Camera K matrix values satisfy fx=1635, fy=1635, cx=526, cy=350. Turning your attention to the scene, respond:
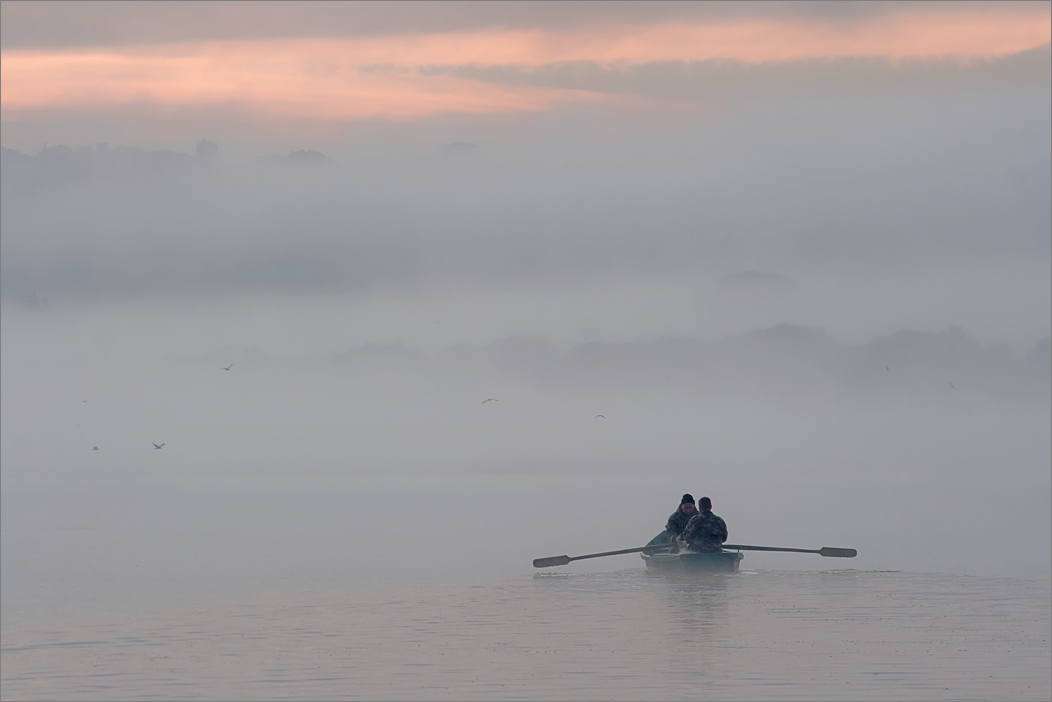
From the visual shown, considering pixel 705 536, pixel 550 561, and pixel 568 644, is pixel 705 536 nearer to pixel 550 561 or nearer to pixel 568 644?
pixel 550 561

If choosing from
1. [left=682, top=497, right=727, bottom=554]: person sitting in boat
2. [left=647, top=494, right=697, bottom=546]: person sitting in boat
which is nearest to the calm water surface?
[left=682, top=497, right=727, bottom=554]: person sitting in boat

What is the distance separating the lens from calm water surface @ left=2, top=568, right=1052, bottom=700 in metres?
22.3

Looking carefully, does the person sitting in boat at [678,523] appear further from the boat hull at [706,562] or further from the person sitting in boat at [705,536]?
the boat hull at [706,562]

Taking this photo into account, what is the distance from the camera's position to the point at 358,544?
172 ft

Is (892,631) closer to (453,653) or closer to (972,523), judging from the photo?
(453,653)

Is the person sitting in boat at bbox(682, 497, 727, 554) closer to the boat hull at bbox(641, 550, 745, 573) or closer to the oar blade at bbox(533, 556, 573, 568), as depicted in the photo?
the boat hull at bbox(641, 550, 745, 573)

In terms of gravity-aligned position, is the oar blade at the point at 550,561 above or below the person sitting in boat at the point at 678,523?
below

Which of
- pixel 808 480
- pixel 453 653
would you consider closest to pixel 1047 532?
pixel 453 653

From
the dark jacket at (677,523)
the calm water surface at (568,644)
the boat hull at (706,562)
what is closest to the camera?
the calm water surface at (568,644)

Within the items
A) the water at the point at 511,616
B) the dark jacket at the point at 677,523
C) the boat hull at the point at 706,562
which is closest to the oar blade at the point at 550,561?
the water at the point at 511,616

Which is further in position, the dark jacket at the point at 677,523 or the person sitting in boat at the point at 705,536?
the dark jacket at the point at 677,523

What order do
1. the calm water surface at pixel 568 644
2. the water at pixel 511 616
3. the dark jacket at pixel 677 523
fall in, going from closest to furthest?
1. the calm water surface at pixel 568 644
2. the water at pixel 511 616
3. the dark jacket at pixel 677 523

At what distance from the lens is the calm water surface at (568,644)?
22297 mm

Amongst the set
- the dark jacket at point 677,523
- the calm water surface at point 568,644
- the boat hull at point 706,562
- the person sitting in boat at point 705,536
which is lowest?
the calm water surface at point 568,644
